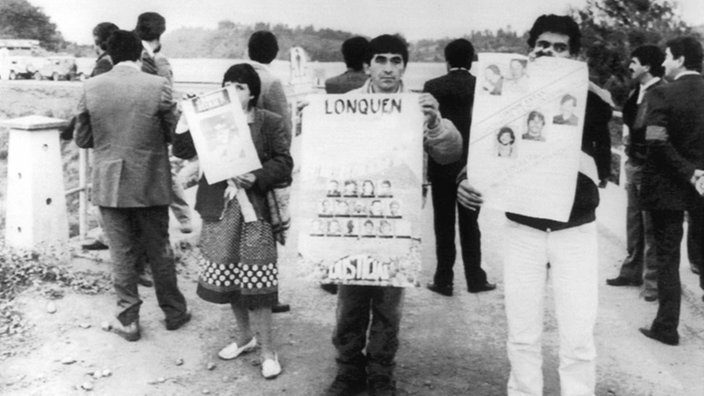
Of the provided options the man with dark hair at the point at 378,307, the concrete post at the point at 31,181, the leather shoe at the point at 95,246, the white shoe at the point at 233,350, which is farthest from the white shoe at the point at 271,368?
the leather shoe at the point at 95,246

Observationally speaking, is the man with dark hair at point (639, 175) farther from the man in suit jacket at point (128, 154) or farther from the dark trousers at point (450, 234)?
the man in suit jacket at point (128, 154)

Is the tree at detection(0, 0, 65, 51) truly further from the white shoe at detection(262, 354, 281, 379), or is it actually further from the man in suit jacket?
the white shoe at detection(262, 354, 281, 379)

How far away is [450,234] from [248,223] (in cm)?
200

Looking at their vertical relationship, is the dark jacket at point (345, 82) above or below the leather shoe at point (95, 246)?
above

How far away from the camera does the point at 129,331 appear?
441 cm

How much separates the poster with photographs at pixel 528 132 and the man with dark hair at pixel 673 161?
5.20 feet

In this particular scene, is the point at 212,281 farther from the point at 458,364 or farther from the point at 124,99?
the point at 458,364

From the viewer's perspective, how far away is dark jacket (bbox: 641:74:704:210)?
433cm

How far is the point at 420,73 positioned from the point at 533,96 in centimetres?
275

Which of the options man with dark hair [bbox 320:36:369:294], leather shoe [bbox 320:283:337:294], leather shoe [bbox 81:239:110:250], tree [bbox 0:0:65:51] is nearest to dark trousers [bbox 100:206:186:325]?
leather shoe [bbox 320:283:337:294]

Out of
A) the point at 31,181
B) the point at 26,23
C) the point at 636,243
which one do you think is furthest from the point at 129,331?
the point at 26,23

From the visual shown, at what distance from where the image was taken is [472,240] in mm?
5480

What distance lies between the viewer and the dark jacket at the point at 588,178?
3.14m

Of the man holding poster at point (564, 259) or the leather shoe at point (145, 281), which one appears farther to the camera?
the leather shoe at point (145, 281)
